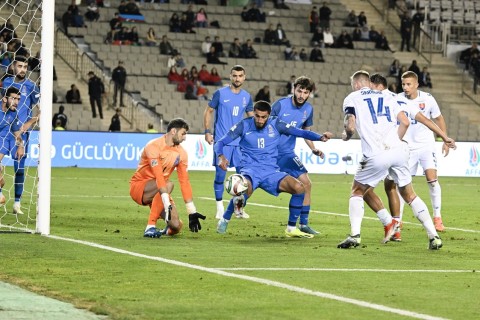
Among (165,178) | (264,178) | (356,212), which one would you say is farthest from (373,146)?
(165,178)

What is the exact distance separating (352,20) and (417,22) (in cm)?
245

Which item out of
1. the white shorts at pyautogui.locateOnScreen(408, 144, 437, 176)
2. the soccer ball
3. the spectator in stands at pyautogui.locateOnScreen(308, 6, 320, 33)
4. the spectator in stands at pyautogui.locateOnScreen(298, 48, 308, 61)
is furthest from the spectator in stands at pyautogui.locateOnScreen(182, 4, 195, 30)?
the soccer ball

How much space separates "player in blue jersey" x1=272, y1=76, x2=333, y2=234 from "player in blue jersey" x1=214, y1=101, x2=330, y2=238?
0.65 metres

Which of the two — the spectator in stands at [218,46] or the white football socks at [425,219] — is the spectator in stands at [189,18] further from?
the white football socks at [425,219]

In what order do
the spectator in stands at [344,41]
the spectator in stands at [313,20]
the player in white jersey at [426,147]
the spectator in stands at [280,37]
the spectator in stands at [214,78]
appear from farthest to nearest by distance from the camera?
1. the spectator in stands at [344,41]
2. the spectator in stands at [313,20]
3. the spectator in stands at [280,37]
4. the spectator in stands at [214,78]
5. the player in white jersey at [426,147]

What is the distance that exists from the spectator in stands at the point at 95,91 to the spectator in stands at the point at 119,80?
545 millimetres

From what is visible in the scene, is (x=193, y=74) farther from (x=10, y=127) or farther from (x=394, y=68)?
(x=10, y=127)

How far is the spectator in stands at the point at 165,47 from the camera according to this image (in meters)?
39.5

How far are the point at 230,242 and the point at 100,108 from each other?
2302 centimetres

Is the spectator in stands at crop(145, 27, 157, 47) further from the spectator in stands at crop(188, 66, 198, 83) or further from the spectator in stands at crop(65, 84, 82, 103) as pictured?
the spectator in stands at crop(65, 84, 82, 103)

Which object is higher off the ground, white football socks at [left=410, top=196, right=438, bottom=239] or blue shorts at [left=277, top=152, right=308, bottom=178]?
blue shorts at [left=277, top=152, right=308, bottom=178]

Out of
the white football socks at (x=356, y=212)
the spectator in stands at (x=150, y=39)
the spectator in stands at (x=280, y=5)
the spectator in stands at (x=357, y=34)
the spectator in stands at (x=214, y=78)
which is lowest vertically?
the white football socks at (x=356, y=212)

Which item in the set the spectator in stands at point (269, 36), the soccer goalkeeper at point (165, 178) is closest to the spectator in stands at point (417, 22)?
the spectator in stands at point (269, 36)

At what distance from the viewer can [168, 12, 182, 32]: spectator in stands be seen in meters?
41.2
